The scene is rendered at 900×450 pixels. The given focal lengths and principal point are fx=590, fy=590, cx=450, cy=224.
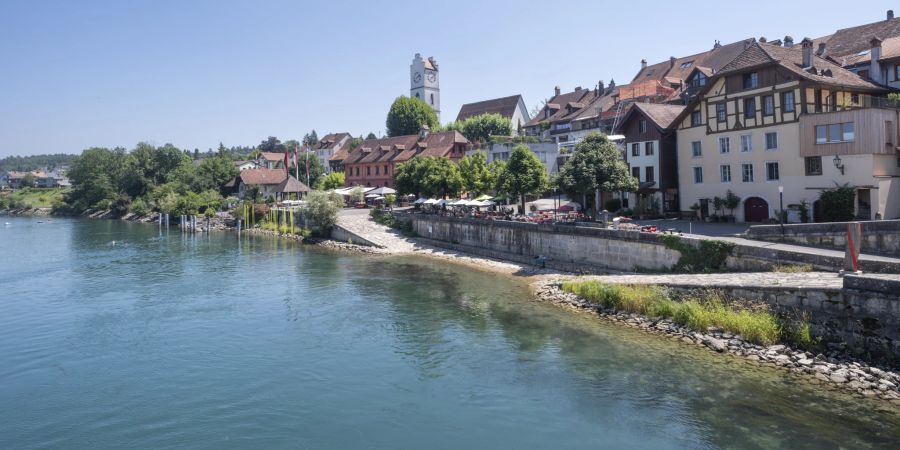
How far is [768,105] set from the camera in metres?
35.6

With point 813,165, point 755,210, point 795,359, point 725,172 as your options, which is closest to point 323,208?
point 725,172

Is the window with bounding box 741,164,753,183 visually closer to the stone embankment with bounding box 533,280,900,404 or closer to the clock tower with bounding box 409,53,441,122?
the stone embankment with bounding box 533,280,900,404

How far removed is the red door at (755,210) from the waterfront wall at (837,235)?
9460mm

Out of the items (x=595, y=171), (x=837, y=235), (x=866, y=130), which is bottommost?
(x=837, y=235)

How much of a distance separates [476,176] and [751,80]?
22999mm

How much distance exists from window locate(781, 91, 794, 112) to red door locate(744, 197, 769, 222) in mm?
5603

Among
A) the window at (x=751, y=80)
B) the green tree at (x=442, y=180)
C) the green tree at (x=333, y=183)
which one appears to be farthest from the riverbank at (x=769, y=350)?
the green tree at (x=333, y=183)

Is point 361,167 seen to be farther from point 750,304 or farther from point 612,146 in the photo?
point 750,304

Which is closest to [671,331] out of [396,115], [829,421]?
[829,421]

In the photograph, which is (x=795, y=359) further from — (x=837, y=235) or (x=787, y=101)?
(x=787, y=101)

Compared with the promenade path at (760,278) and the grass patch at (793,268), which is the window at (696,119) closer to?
the promenade path at (760,278)

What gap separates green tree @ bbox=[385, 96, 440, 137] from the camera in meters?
94.0

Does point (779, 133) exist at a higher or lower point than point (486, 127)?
lower

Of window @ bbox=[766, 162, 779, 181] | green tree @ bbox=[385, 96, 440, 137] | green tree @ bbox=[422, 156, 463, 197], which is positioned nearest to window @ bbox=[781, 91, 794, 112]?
window @ bbox=[766, 162, 779, 181]
